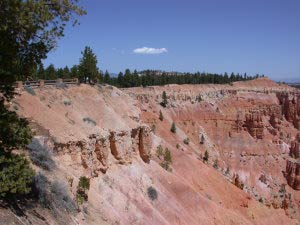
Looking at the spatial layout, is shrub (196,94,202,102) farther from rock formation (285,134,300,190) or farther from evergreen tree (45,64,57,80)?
evergreen tree (45,64,57,80)

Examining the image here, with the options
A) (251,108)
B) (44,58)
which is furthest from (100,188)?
(251,108)

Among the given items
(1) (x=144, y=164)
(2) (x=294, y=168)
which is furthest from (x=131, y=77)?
(1) (x=144, y=164)

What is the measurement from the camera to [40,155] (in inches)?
1032

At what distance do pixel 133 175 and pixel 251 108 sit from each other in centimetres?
7207

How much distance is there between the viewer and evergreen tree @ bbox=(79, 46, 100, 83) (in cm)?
5087

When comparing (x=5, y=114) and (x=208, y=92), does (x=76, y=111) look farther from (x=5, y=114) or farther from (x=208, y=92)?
(x=208, y=92)

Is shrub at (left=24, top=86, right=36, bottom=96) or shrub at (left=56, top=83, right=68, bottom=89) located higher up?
shrub at (left=56, top=83, right=68, bottom=89)

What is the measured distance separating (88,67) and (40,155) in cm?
2585

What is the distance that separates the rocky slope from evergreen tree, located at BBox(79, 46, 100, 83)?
8.43 feet

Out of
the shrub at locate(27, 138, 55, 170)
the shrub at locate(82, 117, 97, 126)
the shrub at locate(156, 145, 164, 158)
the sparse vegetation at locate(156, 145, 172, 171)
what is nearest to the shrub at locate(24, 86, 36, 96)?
the shrub at locate(82, 117, 97, 126)

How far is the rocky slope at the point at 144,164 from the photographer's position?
33031 millimetres

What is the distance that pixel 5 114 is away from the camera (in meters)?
18.6

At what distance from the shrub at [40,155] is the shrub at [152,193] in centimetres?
1541

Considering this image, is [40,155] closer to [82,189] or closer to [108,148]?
[82,189]
